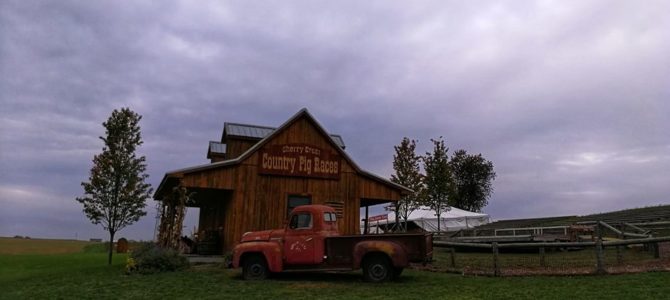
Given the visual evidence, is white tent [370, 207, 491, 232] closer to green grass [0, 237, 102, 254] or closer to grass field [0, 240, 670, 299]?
green grass [0, 237, 102, 254]

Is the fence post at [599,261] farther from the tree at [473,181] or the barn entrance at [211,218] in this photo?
the tree at [473,181]

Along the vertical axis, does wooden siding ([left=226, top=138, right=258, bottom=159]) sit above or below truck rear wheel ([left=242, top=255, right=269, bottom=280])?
above

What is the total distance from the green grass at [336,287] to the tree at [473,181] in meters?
45.2

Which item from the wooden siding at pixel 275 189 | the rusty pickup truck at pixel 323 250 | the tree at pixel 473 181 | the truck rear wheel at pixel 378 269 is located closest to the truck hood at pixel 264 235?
the rusty pickup truck at pixel 323 250

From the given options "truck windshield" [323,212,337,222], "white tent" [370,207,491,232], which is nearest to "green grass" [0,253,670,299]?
"truck windshield" [323,212,337,222]

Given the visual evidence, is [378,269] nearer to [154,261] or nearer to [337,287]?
[337,287]

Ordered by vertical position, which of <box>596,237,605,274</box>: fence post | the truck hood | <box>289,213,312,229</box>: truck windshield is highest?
<box>289,213,312,229</box>: truck windshield

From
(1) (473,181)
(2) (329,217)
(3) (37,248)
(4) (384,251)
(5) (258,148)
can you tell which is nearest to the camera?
(4) (384,251)

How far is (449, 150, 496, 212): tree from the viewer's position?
60.7 metres

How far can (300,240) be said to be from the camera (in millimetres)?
15656

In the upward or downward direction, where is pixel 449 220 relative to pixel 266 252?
upward

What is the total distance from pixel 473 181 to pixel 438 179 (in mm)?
25991

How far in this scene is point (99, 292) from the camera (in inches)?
542

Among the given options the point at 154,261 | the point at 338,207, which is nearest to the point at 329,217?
the point at 338,207
